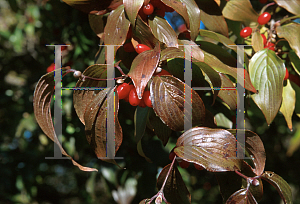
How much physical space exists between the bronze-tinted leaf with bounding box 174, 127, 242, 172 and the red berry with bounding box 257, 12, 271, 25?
0.45 metres

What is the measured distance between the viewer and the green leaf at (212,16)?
0.62 metres

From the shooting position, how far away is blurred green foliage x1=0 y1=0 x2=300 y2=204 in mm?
881

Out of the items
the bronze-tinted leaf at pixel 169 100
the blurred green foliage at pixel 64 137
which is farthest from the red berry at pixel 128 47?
the blurred green foliage at pixel 64 137

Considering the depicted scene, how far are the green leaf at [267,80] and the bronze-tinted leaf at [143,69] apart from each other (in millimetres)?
283

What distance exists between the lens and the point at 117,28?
502mm

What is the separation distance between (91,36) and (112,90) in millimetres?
569

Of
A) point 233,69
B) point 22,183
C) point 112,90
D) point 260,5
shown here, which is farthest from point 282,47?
point 22,183

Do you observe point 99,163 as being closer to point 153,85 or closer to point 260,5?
point 153,85

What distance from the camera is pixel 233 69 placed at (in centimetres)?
52

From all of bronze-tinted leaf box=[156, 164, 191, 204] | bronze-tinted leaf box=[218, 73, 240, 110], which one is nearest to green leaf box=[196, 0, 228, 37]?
bronze-tinted leaf box=[218, 73, 240, 110]

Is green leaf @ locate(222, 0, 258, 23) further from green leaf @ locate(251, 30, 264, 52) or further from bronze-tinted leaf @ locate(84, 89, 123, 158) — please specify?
bronze-tinted leaf @ locate(84, 89, 123, 158)

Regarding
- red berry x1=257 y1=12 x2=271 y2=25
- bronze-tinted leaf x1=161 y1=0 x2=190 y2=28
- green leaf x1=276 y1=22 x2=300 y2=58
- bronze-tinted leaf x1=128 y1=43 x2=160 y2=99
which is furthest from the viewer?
red berry x1=257 y1=12 x2=271 y2=25

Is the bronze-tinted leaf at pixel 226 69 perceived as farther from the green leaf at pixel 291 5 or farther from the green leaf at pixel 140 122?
the green leaf at pixel 291 5

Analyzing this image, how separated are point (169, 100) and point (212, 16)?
1.08 feet
